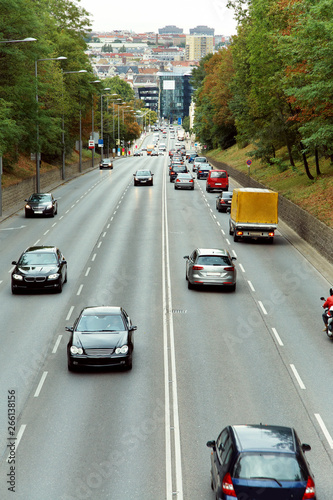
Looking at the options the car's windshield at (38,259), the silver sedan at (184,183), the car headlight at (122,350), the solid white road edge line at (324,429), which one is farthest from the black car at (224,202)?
the solid white road edge line at (324,429)

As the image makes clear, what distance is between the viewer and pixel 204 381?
16.0 meters

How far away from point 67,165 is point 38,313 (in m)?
58.2

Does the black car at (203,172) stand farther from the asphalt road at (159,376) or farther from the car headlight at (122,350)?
the car headlight at (122,350)

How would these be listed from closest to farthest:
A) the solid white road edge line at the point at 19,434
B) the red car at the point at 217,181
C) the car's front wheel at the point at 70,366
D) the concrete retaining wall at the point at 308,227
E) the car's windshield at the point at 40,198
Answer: the solid white road edge line at the point at 19,434 < the car's front wheel at the point at 70,366 < the concrete retaining wall at the point at 308,227 < the car's windshield at the point at 40,198 < the red car at the point at 217,181

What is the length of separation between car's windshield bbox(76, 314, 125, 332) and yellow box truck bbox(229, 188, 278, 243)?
61.7ft

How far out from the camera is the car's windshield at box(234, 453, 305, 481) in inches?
350

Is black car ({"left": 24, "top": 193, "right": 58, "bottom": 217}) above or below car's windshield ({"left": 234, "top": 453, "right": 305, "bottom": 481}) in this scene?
below

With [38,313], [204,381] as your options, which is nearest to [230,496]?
[204,381]

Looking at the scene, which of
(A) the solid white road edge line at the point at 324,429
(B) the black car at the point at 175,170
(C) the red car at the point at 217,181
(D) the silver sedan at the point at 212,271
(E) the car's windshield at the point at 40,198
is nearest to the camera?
(A) the solid white road edge line at the point at 324,429

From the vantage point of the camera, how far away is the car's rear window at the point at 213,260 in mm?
25203

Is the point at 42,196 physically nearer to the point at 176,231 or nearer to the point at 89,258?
the point at 176,231

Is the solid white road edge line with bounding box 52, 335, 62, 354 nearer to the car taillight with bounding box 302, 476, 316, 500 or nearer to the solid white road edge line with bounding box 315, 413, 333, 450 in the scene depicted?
the solid white road edge line with bounding box 315, 413, 333, 450

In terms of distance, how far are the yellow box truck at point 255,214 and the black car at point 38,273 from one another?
499 inches

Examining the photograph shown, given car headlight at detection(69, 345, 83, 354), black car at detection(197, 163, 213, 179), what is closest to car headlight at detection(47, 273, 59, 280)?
car headlight at detection(69, 345, 83, 354)
